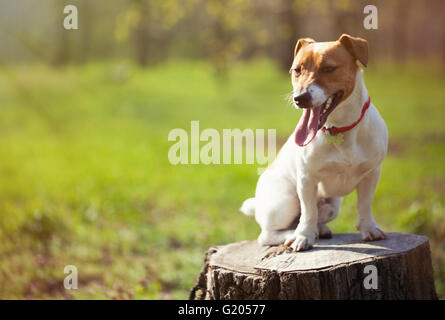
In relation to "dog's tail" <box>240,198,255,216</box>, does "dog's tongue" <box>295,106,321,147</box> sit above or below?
above

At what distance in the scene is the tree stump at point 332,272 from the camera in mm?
2752

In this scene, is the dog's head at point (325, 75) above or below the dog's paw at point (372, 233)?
above

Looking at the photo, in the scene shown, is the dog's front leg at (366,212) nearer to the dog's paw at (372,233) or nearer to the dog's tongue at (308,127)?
the dog's paw at (372,233)

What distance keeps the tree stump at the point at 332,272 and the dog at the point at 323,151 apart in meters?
0.15

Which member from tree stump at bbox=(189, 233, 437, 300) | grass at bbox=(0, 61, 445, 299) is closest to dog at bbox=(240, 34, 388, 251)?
tree stump at bbox=(189, 233, 437, 300)

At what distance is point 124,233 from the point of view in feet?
19.5

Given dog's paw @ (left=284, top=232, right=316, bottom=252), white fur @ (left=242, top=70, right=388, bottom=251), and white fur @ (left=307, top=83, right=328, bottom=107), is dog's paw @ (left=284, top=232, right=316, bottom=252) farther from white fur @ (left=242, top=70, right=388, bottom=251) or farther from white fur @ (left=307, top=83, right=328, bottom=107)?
white fur @ (left=307, top=83, right=328, bottom=107)

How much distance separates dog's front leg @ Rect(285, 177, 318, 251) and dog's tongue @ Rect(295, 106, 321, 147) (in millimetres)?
329

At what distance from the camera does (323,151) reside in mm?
2844

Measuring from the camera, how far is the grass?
520 centimetres

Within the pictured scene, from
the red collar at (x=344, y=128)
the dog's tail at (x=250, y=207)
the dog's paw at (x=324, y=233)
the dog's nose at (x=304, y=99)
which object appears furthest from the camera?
the dog's tail at (x=250, y=207)

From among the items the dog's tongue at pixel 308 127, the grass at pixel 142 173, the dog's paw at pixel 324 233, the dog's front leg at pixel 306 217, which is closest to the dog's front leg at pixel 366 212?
the dog's paw at pixel 324 233

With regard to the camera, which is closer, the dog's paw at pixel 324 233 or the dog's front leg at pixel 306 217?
the dog's front leg at pixel 306 217

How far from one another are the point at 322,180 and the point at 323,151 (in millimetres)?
229
